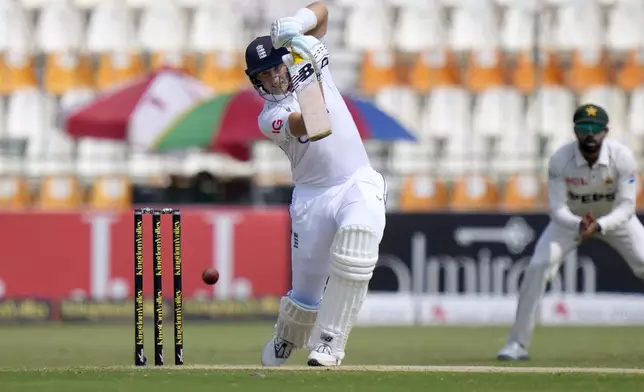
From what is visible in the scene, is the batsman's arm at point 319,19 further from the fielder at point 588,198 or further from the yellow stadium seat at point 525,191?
the yellow stadium seat at point 525,191

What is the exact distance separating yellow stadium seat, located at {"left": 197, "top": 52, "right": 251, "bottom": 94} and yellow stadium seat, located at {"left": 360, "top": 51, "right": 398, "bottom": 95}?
1.49 m

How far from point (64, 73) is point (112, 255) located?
160 inches

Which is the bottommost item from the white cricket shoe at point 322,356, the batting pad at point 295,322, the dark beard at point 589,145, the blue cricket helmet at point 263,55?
the white cricket shoe at point 322,356

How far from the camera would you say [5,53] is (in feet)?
56.9

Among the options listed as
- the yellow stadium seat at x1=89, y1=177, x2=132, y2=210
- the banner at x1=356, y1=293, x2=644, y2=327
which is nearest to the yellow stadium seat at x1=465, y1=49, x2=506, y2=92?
the banner at x1=356, y1=293, x2=644, y2=327

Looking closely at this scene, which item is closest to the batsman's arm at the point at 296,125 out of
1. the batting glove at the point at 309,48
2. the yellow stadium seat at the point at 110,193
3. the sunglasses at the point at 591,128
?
the batting glove at the point at 309,48

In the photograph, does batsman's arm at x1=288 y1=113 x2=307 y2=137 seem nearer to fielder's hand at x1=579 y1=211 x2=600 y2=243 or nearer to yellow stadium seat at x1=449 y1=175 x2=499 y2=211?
fielder's hand at x1=579 y1=211 x2=600 y2=243

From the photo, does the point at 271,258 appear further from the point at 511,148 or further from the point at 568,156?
the point at 568,156

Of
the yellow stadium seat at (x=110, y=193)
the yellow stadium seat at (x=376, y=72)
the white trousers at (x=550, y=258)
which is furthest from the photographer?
the yellow stadium seat at (x=376, y=72)

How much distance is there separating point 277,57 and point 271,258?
7210mm

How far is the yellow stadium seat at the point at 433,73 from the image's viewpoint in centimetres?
1714

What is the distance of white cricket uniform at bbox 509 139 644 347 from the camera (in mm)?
9305

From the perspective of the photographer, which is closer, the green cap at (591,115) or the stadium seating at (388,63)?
the green cap at (591,115)

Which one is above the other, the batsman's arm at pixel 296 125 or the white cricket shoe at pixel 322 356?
the batsman's arm at pixel 296 125
